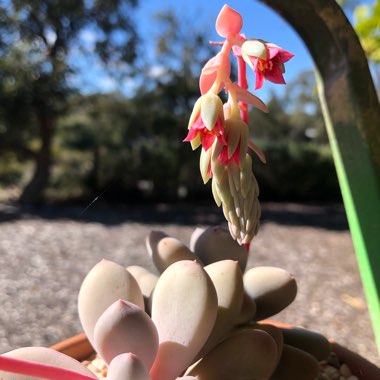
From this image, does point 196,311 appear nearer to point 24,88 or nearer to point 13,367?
point 13,367

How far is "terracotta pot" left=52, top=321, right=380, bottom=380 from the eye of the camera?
632 millimetres

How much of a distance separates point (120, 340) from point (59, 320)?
43.9 inches

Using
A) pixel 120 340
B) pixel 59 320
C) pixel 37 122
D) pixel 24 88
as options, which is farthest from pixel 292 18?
pixel 37 122

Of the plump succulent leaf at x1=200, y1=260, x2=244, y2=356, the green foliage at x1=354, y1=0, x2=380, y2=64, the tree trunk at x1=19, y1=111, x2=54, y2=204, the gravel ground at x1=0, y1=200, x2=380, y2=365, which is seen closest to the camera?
the plump succulent leaf at x1=200, y1=260, x2=244, y2=356

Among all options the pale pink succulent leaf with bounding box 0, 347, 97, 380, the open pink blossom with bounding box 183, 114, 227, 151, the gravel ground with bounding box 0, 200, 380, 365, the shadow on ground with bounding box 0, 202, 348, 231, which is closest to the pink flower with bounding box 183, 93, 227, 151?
the open pink blossom with bounding box 183, 114, 227, 151

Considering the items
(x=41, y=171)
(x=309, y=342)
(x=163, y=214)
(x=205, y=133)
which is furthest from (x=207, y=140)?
(x=41, y=171)

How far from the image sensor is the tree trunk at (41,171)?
482cm

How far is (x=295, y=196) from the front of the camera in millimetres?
6078

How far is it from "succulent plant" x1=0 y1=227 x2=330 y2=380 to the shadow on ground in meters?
3.05

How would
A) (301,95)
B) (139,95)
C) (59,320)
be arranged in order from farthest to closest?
1. (301,95)
2. (139,95)
3. (59,320)

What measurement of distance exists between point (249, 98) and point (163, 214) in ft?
13.1

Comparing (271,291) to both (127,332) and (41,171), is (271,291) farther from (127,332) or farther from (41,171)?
(41,171)

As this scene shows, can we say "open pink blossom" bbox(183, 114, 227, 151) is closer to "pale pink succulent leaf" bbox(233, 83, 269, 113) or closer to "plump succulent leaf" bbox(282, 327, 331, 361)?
"pale pink succulent leaf" bbox(233, 83, 269, 113)

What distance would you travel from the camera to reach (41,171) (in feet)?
16.1
